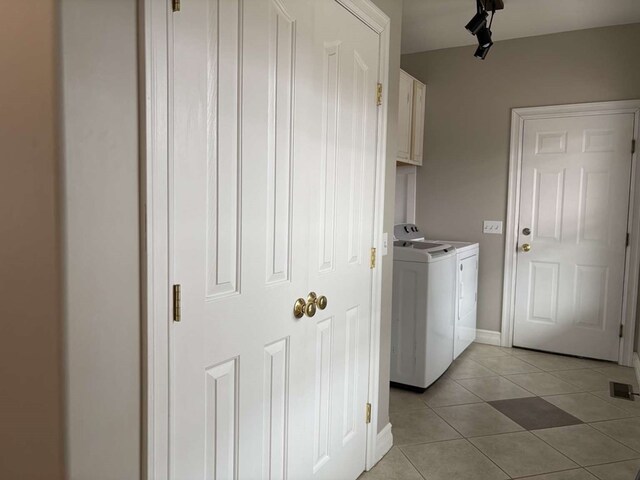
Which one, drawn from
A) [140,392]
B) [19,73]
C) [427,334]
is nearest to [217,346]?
[140,392]

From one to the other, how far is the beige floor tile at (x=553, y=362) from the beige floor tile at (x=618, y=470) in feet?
4.54

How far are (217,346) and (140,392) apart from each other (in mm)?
250

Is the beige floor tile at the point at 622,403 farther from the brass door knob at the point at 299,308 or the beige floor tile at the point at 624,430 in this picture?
the brass door knob at the point at 299,308

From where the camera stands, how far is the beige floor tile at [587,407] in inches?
115

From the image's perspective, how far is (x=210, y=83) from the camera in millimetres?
1232

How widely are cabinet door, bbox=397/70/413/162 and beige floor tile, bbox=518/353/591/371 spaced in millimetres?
1967

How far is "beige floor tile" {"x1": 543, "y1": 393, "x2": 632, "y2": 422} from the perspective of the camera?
9.59ft

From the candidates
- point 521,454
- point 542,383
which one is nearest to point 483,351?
point 542,383

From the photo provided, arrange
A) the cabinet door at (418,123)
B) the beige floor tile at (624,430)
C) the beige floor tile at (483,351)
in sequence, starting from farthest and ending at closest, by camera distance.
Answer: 1. the cabinet door at (418,123)
2. the beige floor tile at (483,351)
3. the beige floor tile at (624,430)

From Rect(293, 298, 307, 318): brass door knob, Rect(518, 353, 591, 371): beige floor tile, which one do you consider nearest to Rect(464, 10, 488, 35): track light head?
Rect(293, 298, 307, 318): brass door knob

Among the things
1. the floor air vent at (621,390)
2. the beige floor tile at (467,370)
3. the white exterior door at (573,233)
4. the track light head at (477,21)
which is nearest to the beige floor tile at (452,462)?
the beige floor tile at (467,370)

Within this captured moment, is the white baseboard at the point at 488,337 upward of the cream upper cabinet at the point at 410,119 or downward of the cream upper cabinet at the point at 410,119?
downward

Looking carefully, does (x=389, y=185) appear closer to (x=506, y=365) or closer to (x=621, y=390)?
(x=506, y=365)

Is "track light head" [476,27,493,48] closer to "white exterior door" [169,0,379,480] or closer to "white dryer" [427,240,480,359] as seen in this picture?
"white exterior door" [169,0,379,480]
